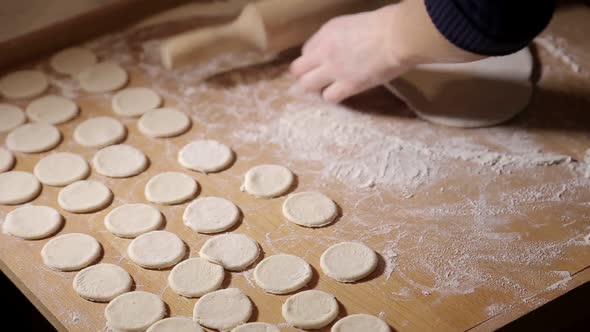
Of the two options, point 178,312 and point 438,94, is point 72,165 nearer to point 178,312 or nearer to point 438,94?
point 178,312

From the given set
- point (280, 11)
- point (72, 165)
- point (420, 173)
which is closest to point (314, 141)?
point (420, 173)

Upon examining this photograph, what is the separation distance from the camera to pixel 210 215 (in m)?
1.39

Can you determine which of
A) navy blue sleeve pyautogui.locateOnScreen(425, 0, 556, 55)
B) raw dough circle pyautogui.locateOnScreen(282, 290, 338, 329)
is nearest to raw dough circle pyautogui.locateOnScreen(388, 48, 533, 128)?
navy blue sleeve pyautogui.locateOnScreen(425, 0, 556, 55)

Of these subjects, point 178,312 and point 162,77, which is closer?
point 178,312

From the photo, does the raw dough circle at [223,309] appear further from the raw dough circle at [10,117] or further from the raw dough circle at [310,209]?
the raw dough circle at [10,117]

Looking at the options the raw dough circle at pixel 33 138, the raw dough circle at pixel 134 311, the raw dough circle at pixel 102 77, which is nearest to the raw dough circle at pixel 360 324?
the raw dough circle at pixel 134 311

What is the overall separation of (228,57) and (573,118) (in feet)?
2.62

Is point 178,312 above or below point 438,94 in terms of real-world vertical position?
below

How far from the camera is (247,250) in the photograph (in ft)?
4.31

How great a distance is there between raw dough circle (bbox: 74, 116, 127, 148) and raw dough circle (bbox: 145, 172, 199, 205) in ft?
0.56

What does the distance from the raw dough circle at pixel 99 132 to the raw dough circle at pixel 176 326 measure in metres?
0.52

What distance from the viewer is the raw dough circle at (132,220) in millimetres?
1356

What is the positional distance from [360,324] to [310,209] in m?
0.28

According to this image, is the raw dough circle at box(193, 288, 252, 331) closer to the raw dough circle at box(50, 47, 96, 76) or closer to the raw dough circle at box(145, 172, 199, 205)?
the raw dough circle at box(145, 172, 199, 205)
